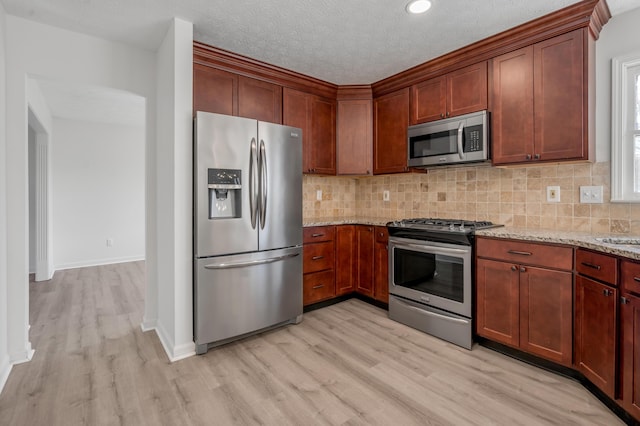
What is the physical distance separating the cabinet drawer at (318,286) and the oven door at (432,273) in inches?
25.9

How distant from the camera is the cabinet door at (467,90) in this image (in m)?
2.70

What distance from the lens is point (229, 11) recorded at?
2.22 m

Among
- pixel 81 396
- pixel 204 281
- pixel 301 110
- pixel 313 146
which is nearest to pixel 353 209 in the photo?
pixel 313 146

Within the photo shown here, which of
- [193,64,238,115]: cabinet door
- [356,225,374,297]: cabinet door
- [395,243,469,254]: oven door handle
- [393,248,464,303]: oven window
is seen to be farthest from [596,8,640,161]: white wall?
[193,64,238,115]: cabinet door

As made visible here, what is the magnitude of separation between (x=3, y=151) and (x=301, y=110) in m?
2.43

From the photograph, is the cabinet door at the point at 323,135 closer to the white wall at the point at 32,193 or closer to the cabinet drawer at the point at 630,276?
the cabinet drawer at the point at 630,276

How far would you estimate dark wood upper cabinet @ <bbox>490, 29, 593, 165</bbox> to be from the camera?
220 centimetres

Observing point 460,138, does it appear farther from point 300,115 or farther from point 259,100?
point 259,100

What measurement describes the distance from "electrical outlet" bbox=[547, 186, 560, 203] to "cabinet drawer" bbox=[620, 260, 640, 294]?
1.00 metres

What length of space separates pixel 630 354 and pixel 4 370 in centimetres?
372

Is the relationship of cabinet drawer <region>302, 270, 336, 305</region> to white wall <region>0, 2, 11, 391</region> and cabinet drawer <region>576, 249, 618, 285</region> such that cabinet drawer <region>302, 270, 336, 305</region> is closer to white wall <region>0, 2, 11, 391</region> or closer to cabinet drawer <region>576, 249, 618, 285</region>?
cabinet drawer <region>576, 249, 618, 285</region>

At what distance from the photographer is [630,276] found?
1.62m

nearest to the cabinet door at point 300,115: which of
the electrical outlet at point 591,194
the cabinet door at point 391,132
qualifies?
the cabinet door at point 391,132

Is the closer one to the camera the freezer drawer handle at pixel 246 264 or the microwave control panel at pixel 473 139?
the freezer drawer handle at pixel 246 264
